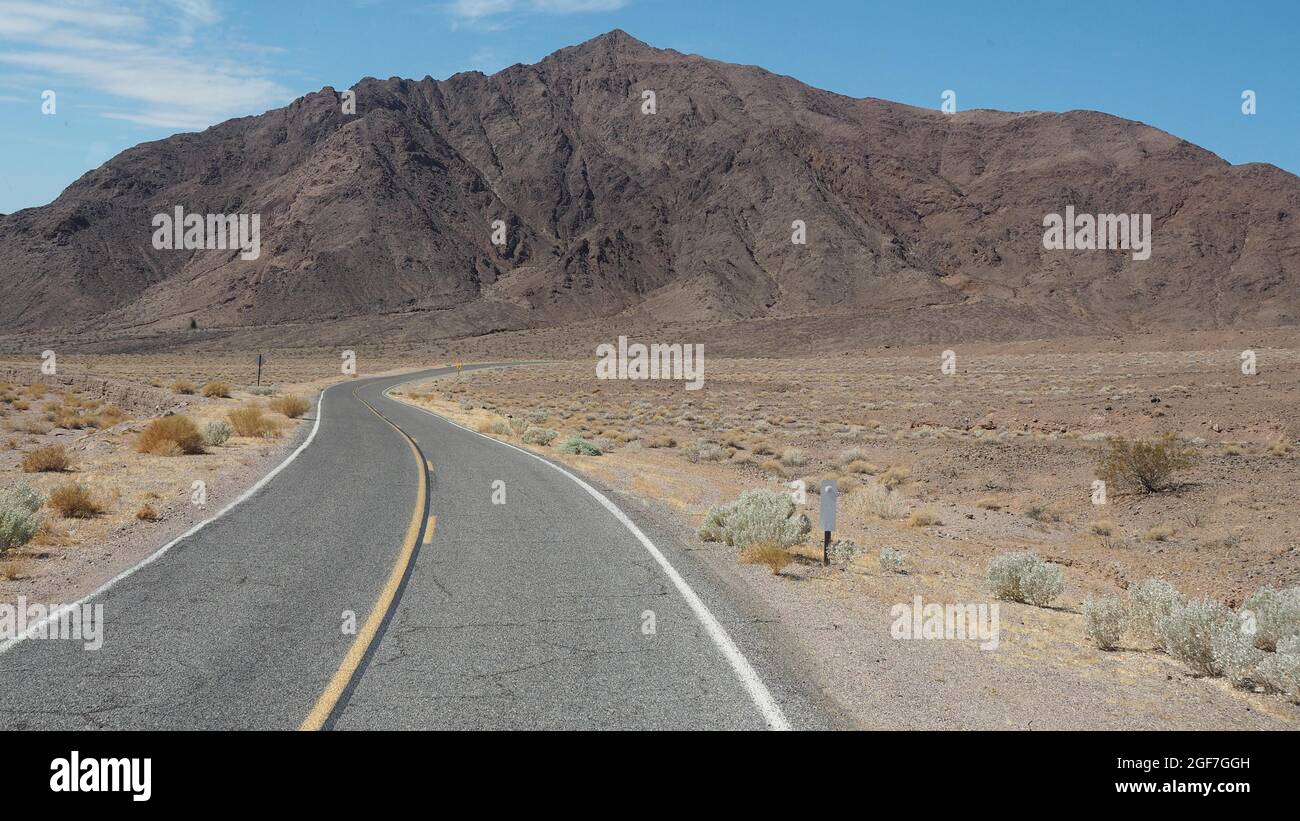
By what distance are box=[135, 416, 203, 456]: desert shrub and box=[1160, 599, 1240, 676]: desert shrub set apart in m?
17.2

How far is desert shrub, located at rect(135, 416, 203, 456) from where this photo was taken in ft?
57.1

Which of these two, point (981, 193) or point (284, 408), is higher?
point (981, 193)

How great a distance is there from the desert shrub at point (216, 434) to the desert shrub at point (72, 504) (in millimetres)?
8506

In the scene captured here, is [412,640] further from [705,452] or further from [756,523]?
[705,452]

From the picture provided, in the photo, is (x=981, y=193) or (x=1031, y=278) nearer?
(x=1031, y=278)

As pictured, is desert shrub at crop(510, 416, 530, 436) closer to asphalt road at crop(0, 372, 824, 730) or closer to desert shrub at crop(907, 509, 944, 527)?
desert shrub at crop(907, 509, 944, 527)

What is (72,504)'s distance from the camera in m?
11.1

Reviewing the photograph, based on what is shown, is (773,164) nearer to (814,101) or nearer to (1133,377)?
(814,101)

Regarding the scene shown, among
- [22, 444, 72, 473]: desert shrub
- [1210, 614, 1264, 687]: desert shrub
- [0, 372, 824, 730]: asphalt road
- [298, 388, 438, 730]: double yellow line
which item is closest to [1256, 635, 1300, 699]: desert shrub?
[1210, 614, 1264, 687]: desert shrub

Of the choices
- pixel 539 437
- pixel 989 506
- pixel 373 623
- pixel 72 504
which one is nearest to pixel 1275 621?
pixel 373 623

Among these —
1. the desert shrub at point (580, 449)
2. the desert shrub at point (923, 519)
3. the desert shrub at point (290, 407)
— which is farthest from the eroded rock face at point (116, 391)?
the desert shrub at point (923, 519)
